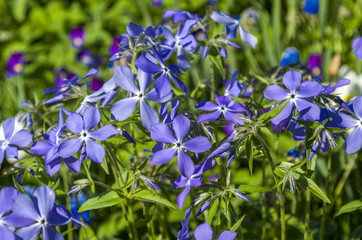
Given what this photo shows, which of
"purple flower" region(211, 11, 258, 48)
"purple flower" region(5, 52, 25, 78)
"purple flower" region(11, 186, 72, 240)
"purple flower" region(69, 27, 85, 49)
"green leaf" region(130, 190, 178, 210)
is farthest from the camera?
"purple flower" region(69, 27, 85, 49)

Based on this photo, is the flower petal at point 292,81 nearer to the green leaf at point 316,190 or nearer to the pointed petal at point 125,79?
the green leaf at point 316,190

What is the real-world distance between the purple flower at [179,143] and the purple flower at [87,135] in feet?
0.27

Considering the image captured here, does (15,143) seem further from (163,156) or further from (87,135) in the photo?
(163,156)

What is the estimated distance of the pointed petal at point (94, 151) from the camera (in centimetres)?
81

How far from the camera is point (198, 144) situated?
0.82 m

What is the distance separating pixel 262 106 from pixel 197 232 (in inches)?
14.3

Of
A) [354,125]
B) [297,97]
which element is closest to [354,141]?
[354,125]

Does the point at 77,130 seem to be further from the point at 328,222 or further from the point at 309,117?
the point at 328,222

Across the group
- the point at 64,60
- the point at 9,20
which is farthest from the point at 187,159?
the point at 9,20

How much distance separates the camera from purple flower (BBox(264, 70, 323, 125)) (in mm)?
833

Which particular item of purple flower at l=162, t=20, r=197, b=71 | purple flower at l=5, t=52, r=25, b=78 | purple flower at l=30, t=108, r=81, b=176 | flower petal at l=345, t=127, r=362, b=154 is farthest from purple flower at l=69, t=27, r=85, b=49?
flower petal at l=345, t=127, r=362, b=154

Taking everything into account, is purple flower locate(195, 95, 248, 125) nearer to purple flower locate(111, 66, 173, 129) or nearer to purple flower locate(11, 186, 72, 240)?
purple flower locate(111, 66, 173, 129)

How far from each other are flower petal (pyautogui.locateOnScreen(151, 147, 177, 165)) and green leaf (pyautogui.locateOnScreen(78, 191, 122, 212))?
14 cm

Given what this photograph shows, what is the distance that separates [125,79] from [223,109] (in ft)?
0.69
